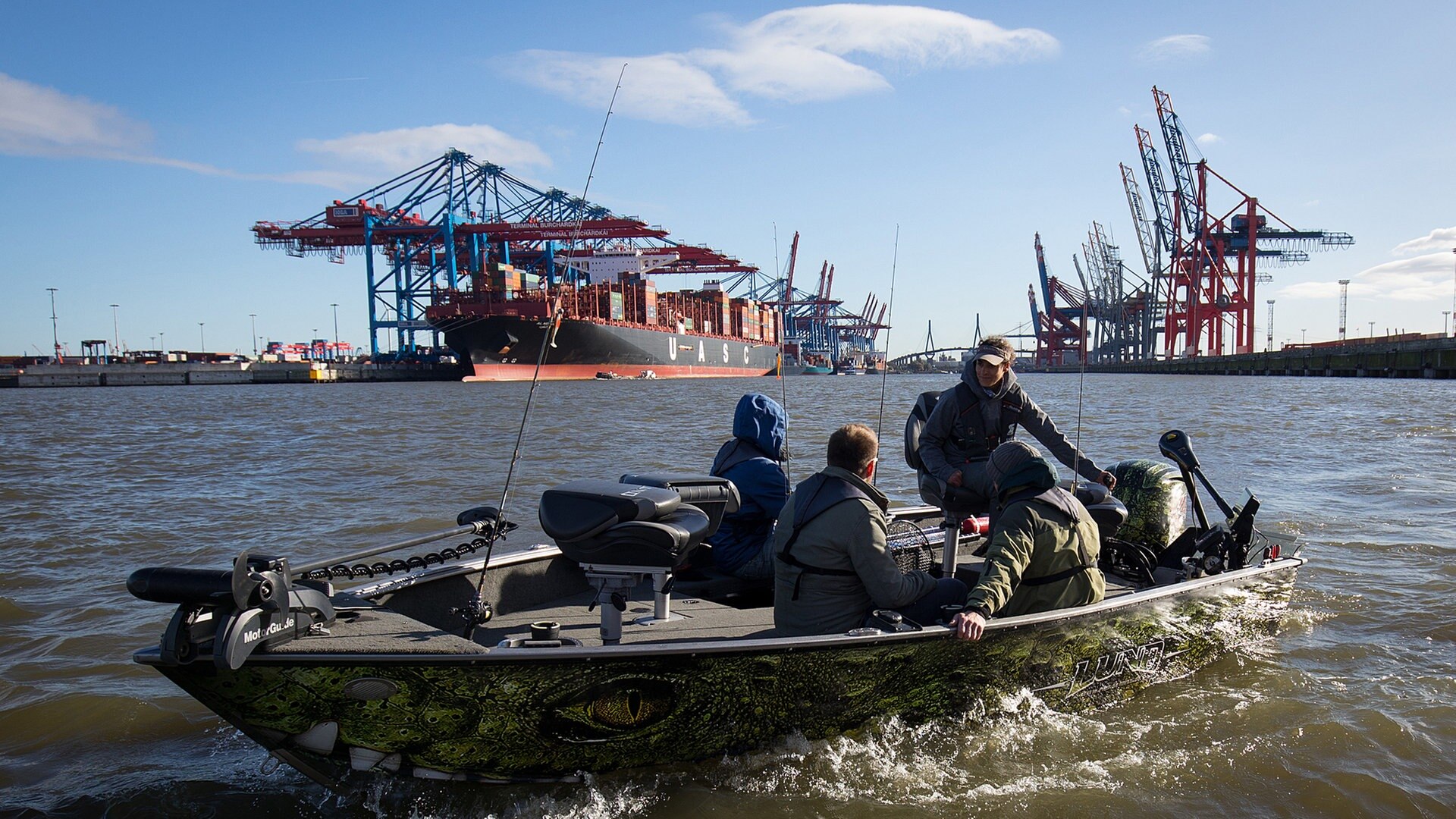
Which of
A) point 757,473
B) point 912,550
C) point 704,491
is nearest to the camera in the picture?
point 704,491

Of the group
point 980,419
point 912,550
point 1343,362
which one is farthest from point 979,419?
point 1343,362

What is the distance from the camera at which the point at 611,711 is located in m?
3.38

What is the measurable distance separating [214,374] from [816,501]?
63.9 meters

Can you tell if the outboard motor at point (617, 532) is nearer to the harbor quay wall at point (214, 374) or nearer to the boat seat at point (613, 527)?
the boat seat at point (613, 527)

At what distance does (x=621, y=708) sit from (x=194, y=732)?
8.25 ft

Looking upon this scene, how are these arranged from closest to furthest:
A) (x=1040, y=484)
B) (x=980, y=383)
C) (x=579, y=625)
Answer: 1. (x=1040, y=484)
2. (x=579, y=625)
3. (x=980, y=383)

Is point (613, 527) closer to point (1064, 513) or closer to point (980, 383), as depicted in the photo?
point (1064, 513)

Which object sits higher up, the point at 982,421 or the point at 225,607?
the point at 982,421

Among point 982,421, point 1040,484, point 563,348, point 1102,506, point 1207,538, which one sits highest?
point 563,348

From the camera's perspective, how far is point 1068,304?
279 feet

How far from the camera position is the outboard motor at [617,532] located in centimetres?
325

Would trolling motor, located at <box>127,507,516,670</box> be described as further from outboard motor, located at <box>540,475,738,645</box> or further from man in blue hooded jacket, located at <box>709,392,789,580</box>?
man in blue hooded jacket, located at <box>709,392,789,580</box>

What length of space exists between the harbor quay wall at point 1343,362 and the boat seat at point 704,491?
4342 cm

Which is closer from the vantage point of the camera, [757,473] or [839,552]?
[839,552]
